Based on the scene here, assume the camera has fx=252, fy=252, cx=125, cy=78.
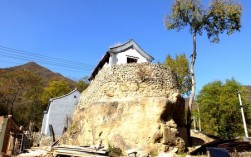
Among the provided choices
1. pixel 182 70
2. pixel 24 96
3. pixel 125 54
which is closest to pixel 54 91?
pixel 24 96

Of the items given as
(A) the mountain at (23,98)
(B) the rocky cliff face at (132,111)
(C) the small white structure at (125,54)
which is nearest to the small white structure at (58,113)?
(A) the mountain at (23,98)

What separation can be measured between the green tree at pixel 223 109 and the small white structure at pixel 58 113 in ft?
62.6

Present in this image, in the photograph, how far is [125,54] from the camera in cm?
2559

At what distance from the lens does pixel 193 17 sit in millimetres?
22453

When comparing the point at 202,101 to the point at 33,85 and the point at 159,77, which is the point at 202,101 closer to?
the point at 159,77

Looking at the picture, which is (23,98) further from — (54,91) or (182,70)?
(182,70)

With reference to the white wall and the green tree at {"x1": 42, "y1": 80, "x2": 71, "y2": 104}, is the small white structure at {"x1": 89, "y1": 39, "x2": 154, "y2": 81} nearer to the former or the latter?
the white wall

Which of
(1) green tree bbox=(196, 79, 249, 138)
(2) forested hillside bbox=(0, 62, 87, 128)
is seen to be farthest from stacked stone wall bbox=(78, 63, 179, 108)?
(2) forested hillside bbox=(0, 62, 87, 128)

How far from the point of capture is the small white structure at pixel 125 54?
24922 millimetres

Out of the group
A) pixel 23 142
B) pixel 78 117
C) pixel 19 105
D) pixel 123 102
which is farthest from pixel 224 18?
pixel 19 105

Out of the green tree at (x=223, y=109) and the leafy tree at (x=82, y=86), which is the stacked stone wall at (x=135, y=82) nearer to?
the green tree at (x=223, y=109)

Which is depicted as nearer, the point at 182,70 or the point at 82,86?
the point at 182,70

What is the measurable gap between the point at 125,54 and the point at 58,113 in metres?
15.7

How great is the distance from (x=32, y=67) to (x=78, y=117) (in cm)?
8753
